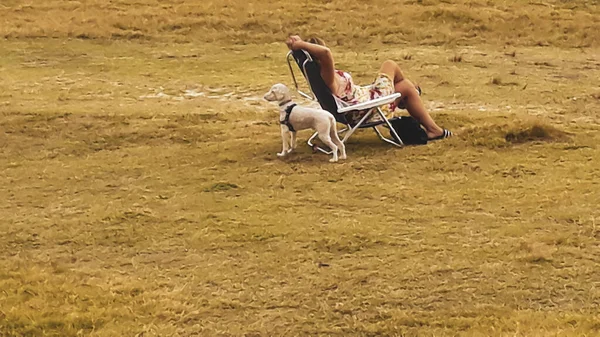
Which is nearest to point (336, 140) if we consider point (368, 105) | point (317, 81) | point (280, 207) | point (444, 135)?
point (368, 105)

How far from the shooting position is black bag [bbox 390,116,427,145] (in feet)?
20.9

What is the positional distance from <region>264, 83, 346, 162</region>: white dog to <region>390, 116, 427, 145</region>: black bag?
0.54 meters

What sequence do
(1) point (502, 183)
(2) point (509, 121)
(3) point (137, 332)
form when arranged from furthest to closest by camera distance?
(2) point (509, 121) → (1) point (502, 183) → (3) point (137, 332)

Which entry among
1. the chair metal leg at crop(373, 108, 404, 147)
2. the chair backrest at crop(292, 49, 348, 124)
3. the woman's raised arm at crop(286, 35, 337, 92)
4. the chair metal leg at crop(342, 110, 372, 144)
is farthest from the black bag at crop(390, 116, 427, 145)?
the woman's raised arm at crop(286, 35, 337, 92)

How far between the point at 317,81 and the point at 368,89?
46cm

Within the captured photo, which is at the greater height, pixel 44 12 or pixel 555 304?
pixel 555 304

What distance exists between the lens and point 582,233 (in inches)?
176

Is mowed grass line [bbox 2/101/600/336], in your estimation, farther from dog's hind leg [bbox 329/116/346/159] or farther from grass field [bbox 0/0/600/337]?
dog's hind leg [bbox 329/116/346/159]

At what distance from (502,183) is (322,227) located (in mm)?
1402

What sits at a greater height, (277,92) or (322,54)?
(322,54)

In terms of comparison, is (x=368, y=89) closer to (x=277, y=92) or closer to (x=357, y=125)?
(x=357, y=125)

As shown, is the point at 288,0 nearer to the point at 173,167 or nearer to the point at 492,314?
the point at 173,167

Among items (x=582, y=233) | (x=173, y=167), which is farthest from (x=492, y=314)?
(x=173, y=167)

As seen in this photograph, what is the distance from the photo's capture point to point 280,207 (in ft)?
16.7
